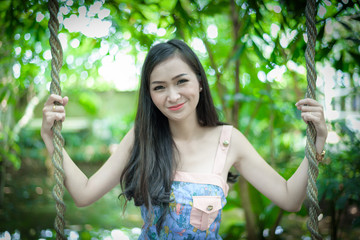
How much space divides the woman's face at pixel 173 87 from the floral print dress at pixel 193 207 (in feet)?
1.14

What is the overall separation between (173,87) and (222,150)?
1.48 ft

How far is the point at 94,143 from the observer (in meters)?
9.59

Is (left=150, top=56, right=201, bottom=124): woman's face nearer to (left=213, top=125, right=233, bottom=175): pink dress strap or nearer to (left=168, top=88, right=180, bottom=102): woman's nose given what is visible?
(left=168, top=88, right=180, bottom=102): woman's nose

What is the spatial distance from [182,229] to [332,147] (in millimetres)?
1870

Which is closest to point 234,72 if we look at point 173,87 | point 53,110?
point 173,87

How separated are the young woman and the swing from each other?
0.80 ft

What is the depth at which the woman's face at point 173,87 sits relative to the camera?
1.52 m

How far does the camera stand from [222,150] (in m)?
1.69

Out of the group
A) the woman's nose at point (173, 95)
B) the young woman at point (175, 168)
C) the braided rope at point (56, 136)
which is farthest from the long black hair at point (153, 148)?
the braided rope at point (56, 136)

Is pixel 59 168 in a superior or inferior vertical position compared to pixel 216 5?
inferior

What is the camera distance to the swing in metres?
1.13

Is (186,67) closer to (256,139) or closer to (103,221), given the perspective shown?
(256,139)

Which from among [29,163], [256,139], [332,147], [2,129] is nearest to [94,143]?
[29,163]

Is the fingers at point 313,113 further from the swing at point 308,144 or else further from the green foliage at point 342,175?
the green foliage at point 342,175
